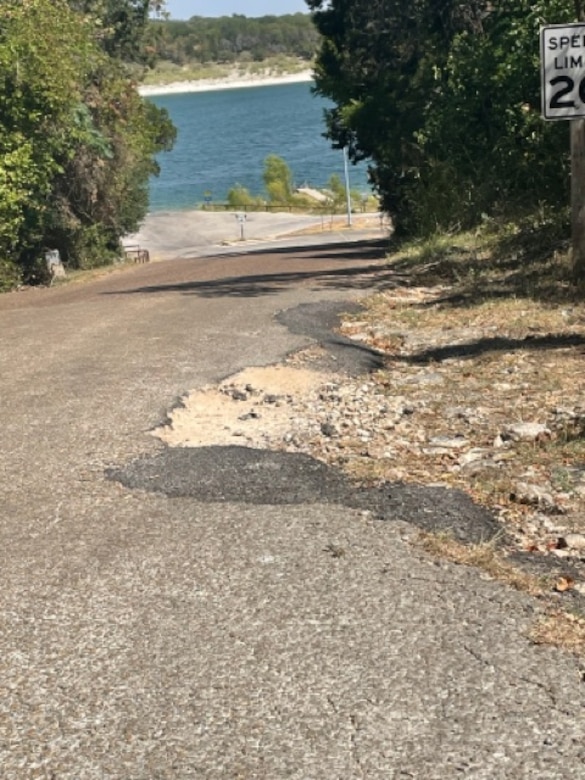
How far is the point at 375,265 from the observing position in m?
17.1

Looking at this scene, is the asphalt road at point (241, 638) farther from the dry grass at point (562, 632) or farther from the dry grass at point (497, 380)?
the dry grass at point (497, 380)

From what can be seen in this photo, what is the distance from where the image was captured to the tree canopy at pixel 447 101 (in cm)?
1661

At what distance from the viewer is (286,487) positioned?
5266mm

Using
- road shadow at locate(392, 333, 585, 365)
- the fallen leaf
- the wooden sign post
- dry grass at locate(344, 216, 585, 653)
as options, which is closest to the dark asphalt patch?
dry grass at locate(344, 216, 585, 653)

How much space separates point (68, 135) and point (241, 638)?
25.5 m

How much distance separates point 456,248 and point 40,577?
12.4 m

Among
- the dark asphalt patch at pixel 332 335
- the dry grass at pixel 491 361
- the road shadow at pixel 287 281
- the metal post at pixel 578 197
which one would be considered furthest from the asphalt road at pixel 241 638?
the road shadow at pixel 287 281

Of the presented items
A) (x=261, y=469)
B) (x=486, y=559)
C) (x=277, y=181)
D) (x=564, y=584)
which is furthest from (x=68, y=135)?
(x=277, y=181)

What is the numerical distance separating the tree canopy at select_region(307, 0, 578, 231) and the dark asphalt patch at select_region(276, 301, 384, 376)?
19.4ft

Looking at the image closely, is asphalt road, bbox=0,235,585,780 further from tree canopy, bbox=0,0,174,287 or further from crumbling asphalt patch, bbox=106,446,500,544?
tree canopy, bbox=0,0,174,287

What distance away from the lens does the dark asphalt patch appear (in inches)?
332

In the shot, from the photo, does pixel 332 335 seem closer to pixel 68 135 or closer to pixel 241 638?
pixel 241 638

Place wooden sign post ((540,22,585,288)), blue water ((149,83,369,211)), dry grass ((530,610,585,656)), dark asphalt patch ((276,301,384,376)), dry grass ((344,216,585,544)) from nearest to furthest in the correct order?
dry grass ((530,610,585,656))
dry grass ((344,216,585,544))
dark asphalt patch ((276,301,384,376))
wooden sign post ((540,22,585,288))
blue water ((149,83,369,211))

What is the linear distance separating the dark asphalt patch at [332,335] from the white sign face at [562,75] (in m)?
2.53
